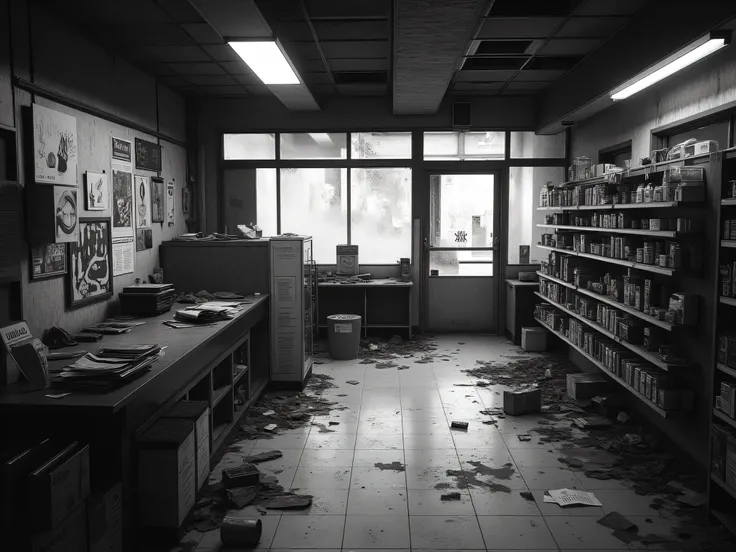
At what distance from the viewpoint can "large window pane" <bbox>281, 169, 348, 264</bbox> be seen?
9156 millimetres

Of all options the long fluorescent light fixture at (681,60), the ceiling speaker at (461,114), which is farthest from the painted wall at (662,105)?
the ceiling speaker at (461,114)

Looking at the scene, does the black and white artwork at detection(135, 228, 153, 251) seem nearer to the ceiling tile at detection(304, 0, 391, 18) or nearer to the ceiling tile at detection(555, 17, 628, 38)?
the ceiling tile at detection(304, 0, 391, 18)

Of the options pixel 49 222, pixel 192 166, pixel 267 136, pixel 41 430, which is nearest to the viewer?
pixel 41 430

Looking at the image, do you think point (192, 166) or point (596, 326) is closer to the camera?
point (596, 326)

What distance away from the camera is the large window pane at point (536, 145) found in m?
9.05

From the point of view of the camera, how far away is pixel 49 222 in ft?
13.9

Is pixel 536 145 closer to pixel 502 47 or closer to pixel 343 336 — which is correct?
pixel 502 47

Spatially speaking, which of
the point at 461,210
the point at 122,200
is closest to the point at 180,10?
the point at 122,200

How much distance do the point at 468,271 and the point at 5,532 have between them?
7494 millimetres

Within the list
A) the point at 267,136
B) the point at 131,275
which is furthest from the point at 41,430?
the point at 267,136

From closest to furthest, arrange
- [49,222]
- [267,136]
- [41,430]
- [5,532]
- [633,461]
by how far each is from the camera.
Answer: [5,532]
[41,430]
[49,222]
[633,461]
[267,136]

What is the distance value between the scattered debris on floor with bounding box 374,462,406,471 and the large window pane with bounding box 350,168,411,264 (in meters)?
5.03

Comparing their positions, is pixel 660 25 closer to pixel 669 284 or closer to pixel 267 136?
pixel 669 284

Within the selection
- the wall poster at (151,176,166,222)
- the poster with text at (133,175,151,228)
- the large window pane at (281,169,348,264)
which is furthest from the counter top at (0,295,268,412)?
the large window pane at (281,169,348,264)
